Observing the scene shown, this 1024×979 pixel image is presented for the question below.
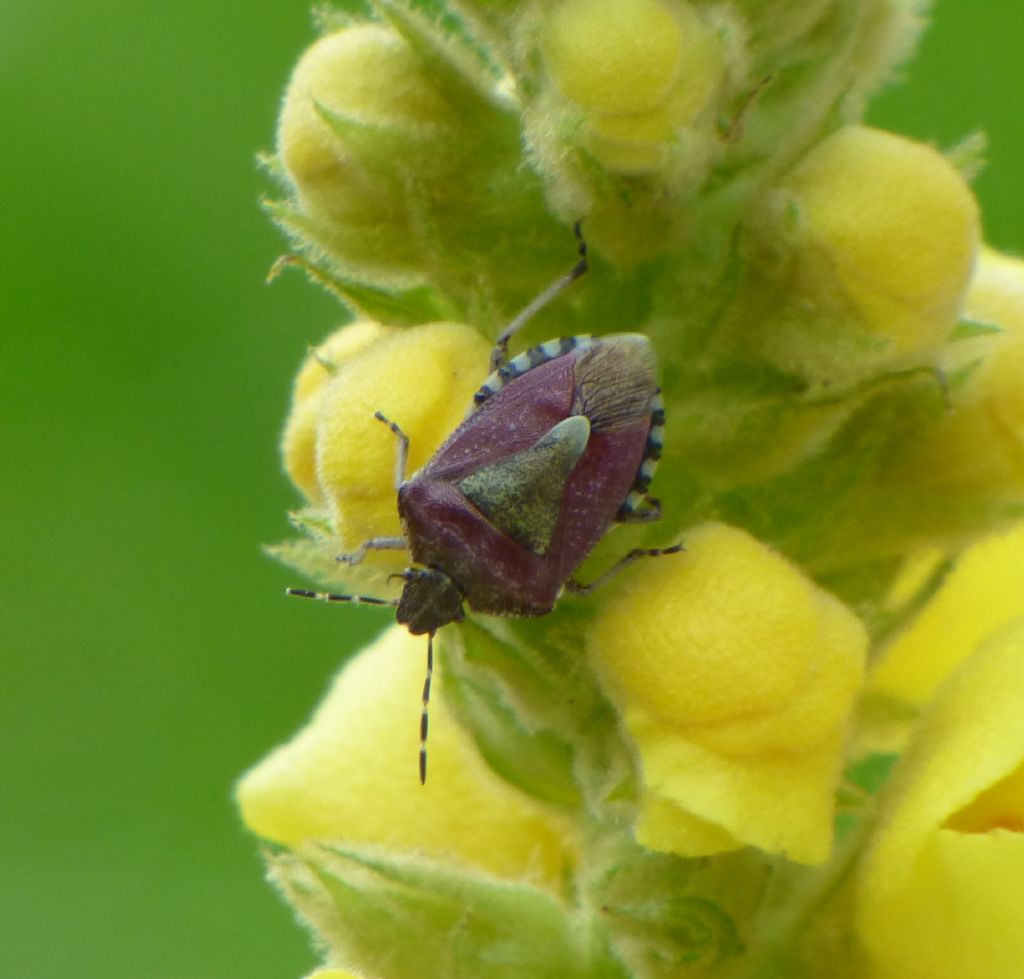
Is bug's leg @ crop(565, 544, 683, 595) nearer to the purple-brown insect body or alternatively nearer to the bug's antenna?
the purple-brown insect body

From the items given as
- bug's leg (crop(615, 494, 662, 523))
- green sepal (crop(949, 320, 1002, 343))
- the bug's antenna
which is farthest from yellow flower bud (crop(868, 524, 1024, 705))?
the bug's antenna

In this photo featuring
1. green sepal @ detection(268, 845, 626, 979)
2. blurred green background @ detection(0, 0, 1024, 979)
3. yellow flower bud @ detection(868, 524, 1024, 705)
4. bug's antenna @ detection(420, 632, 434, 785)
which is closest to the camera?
green sepal @ detection(268, 845, 626, 979)

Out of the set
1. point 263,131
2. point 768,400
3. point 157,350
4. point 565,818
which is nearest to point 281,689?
point 157,350

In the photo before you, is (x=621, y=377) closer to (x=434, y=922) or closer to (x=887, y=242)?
(x=887, y=242)

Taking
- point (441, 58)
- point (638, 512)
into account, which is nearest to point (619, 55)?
A: point (441, 58)

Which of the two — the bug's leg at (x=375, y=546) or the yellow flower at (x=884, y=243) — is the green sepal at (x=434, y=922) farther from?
the yellow flower at (x=884, y=243)

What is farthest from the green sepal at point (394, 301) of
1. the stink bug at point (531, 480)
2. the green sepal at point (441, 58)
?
the green sepal at point (441, 58)

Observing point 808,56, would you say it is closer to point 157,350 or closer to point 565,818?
point 565,818

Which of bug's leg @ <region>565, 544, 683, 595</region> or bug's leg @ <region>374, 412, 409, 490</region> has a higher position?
bug's leg @ <region>374, 412, 409, 490</region>
